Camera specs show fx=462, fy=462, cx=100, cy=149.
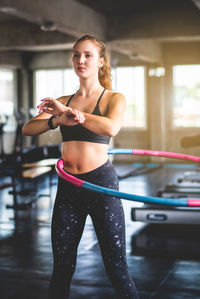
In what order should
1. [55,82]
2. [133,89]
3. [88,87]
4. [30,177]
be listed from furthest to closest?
[55,82] < [133,89] < [30,177] < [88,87]

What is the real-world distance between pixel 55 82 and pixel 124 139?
260 cm

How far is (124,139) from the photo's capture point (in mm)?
12820

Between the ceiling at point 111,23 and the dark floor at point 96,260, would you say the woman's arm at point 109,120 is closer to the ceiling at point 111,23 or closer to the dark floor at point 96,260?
the dark floor at point 96,260

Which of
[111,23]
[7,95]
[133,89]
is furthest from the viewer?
[7,95]

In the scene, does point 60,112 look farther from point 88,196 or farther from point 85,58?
point 88,196

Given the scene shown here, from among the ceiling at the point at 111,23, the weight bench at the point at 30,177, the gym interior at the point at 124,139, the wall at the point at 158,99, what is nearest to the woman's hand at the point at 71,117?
the gym interior at the point at 124,139

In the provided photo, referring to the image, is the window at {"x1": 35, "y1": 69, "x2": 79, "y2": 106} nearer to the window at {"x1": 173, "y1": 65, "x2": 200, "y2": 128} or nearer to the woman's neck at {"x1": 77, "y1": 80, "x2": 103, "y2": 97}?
the window at {"x1": 173, "y1": 65, "x2": 200, "y2": 128}

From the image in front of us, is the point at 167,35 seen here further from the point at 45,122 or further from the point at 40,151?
the point at 45,122

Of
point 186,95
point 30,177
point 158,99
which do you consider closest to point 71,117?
point 30,177

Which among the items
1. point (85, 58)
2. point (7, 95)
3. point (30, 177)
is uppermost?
point (7, 95)

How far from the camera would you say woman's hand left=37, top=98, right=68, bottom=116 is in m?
1.89

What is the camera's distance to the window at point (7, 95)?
504 inches

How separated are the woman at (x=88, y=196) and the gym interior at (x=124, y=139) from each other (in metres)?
0.30

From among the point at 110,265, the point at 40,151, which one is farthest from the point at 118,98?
the point at 40,151
